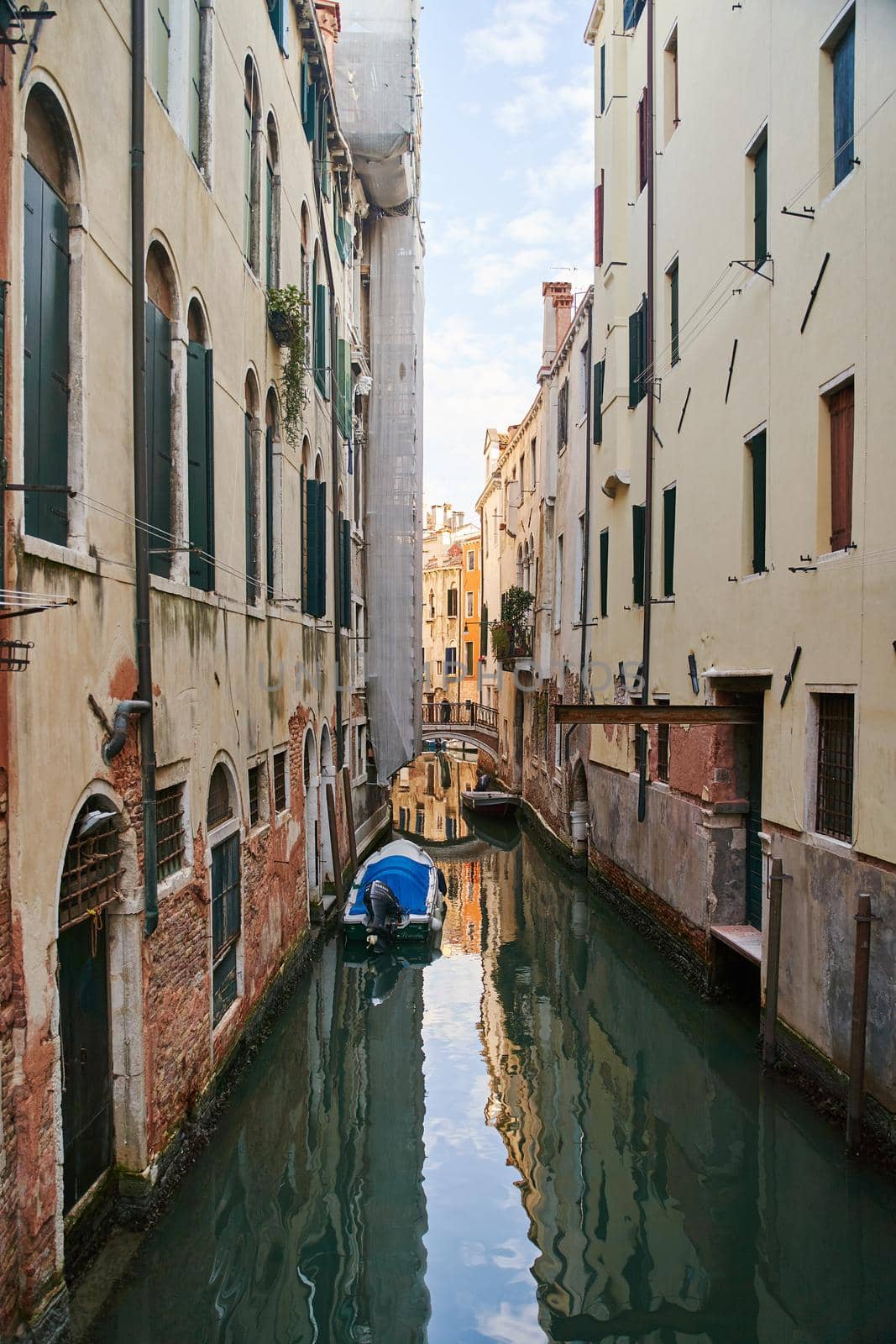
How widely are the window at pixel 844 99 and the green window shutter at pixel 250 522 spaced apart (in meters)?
4.93

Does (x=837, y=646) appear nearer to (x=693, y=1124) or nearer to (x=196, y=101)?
(x=693, y=1124)

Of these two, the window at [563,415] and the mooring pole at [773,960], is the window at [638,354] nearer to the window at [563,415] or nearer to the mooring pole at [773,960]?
the window at [563,415]

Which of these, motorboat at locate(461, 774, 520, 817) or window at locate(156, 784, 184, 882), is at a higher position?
window at locate(156, 784, 184, 882)

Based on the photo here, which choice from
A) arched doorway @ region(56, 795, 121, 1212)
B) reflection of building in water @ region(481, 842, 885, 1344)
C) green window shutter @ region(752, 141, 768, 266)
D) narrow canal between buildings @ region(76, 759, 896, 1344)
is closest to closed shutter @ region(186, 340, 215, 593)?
arched doorway @ region(56, 795, 121, 1212)

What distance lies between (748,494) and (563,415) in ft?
36.7

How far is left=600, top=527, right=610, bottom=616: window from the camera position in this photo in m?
15.2

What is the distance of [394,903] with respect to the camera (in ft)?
41.0

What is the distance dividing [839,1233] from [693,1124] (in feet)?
5.67

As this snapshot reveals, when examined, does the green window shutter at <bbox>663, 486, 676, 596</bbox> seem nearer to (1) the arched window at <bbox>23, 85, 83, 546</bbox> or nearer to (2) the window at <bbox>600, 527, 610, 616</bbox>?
(2) the window at <bbox>600, 527, 610, 616</bbox>

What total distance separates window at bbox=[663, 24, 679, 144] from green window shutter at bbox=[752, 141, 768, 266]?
3.25m

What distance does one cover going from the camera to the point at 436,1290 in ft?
18.1

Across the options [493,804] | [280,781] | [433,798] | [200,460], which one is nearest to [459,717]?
[433,798]

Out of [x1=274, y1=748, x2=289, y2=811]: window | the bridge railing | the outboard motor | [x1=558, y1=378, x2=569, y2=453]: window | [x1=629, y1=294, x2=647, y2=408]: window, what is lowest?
the outboard motor

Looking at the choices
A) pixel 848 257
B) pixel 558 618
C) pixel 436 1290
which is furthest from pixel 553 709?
pixel 558 618
